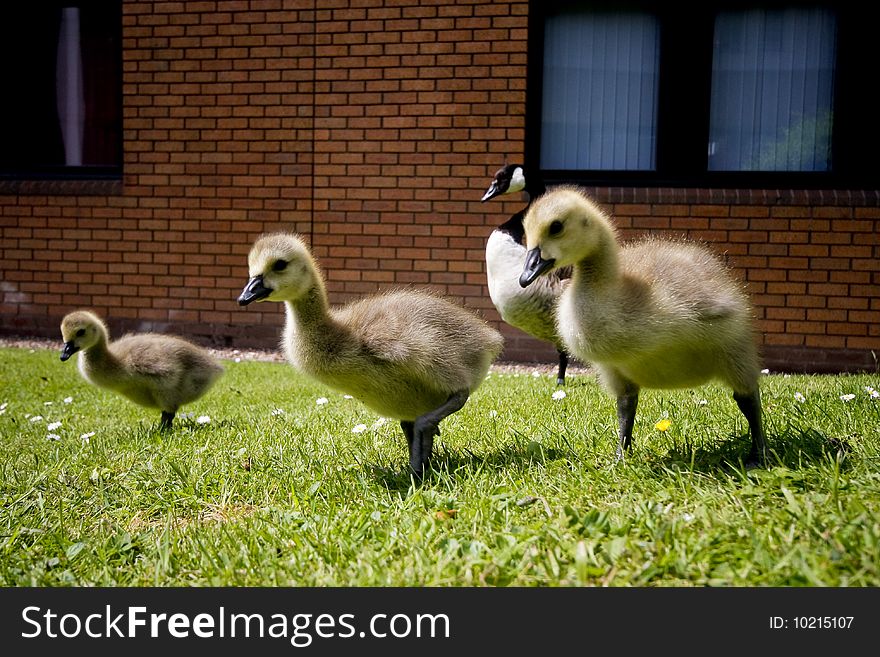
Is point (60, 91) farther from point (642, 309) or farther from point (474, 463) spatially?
point (642, 309)

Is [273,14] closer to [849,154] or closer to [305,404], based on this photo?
[305,404]

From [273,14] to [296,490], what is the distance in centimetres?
671

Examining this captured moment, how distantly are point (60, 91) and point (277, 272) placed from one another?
8.10 m

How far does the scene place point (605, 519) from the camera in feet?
8.83

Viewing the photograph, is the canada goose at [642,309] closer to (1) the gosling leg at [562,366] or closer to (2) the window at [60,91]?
(1) the gosling leg at [562,366]

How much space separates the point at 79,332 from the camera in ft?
18.5

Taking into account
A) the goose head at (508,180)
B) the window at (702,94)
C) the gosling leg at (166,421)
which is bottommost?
the gosling leg at (166,421)

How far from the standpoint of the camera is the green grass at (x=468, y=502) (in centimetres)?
244

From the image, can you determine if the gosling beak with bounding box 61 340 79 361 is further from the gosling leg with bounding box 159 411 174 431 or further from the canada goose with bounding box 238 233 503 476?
the canada goose with bounding box 238 233 503 476

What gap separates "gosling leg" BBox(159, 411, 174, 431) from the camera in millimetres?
5529

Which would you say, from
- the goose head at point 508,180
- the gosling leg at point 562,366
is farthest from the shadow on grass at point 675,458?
the goose head at point 508,180

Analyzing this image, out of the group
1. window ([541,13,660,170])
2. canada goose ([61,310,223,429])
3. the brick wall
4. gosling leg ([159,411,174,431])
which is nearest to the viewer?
gosling leg ([159,411,174,431])

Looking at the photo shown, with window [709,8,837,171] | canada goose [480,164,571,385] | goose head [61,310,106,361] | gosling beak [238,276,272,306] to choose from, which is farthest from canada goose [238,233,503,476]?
window [709,8,837,171]

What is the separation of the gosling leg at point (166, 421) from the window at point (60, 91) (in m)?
5.12
